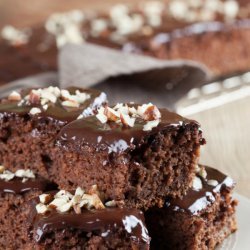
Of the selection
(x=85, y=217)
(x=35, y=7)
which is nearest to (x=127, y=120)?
(x=85, y=217)

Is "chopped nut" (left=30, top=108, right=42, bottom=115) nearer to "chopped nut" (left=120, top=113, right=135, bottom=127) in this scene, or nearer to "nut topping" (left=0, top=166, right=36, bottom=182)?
"nut topping" (left=0, top=166, right=36, bottom=182)

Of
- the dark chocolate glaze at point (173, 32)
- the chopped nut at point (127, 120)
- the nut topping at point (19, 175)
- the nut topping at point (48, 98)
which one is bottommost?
the nut topping at point (19, 175)

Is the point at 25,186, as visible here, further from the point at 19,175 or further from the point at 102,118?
the point at 102,118

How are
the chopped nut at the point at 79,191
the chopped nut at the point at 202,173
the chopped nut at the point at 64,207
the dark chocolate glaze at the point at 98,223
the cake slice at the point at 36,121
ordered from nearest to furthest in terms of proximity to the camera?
1. the dark chocolate glaze at the point at 98,223
2. the chopped nut at the point at 64,207
3. the chopped nut at the point at 79,191
4. the cake slice at the point at 36,121
5. the chopped nut at the point at 202,173

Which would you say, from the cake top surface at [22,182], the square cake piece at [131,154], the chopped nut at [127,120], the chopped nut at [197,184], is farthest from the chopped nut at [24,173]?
the chopped nut at [197,184]

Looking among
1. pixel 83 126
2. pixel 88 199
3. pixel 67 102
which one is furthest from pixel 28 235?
pixel 67 102

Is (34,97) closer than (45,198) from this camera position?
No

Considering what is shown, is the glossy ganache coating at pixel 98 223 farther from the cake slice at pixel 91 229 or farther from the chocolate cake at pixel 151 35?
the chocolate cake at pixel 151 35
